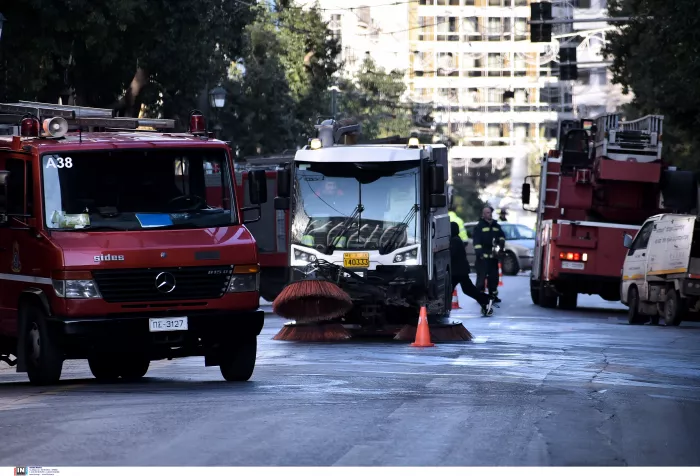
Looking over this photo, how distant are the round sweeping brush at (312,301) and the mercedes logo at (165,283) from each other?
6411mm

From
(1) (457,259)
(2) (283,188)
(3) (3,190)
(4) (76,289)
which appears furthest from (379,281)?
(4) (76,289)

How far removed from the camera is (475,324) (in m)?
27.0

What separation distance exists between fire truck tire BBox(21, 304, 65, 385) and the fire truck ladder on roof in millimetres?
2403

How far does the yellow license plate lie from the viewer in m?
22.0

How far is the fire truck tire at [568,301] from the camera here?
112 feet

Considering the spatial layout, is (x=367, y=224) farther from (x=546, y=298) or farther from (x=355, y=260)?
(x=546, y=298)

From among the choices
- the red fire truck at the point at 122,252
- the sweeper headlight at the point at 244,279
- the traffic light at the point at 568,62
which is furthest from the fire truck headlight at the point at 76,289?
the traffic light at the point at 568,62

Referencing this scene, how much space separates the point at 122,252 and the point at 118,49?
20417mm

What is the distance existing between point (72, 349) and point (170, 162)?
198 centimetres

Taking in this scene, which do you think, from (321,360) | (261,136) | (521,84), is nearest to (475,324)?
(321,360)

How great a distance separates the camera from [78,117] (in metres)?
16.8

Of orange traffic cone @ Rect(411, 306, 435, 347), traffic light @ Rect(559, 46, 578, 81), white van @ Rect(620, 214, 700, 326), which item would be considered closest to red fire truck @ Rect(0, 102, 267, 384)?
orange traffic cone @ Rect(411, 306, 435, 347)

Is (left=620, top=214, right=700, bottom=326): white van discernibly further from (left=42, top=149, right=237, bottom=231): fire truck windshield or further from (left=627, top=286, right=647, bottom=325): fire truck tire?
(left=42, top=149, right=237, bottom=231): fire truck windshield

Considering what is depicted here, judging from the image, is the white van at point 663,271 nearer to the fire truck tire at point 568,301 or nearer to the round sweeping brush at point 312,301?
the fire truck tire at point 568,301
